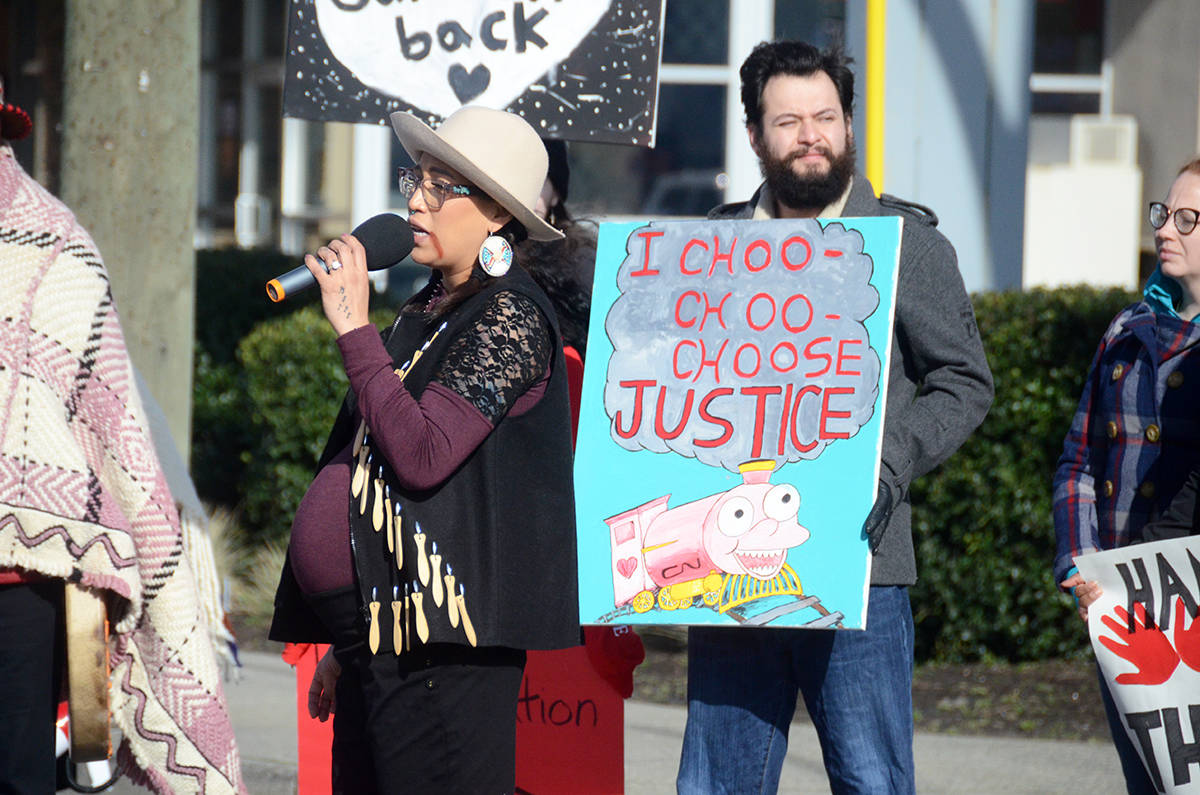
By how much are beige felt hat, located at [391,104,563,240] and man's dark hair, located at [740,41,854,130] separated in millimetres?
680

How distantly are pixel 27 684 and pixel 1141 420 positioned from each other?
2345 mm

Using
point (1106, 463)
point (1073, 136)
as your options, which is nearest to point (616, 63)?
point (1106, 463)

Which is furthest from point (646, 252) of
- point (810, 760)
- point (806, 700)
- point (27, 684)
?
point (810, 760)

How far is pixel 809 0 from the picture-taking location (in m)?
10.3

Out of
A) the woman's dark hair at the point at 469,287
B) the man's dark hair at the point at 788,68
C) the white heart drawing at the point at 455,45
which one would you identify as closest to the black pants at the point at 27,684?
the woman's dark hair at the point at 469,287

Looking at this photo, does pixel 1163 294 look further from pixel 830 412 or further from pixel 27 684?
pixel 27 684

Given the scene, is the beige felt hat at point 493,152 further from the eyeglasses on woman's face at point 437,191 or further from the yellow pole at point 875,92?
the yellow pole at point 875,92

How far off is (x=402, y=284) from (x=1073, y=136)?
5706mm

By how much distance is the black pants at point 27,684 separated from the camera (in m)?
2.73

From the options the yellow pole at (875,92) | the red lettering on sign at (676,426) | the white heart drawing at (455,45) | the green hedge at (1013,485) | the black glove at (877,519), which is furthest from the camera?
the green hedge at (1013,485)

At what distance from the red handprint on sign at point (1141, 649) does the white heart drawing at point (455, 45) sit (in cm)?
209

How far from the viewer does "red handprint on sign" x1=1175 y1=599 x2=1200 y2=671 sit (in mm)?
3182

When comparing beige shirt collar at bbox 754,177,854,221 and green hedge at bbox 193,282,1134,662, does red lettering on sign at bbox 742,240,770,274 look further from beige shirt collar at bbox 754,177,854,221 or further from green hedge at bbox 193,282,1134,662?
green hedge at bbox 193,282,1134,662

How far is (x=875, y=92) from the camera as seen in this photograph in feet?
15.1
